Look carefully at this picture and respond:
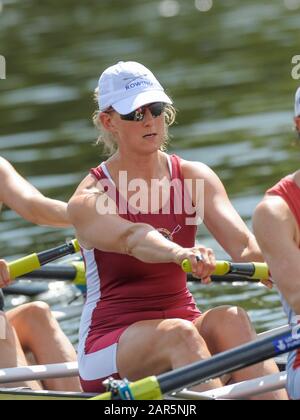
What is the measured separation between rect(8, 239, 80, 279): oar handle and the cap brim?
151 cm

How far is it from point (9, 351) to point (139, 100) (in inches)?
58.7

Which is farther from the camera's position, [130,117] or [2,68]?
[2,68]

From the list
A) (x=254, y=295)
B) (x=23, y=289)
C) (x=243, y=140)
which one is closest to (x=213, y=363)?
(x=254, y=295)

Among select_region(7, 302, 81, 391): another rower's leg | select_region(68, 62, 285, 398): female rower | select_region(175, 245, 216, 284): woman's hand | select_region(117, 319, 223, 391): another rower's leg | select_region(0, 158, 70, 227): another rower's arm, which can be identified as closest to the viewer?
select_region(175, 245, 216, 284): woman's hand

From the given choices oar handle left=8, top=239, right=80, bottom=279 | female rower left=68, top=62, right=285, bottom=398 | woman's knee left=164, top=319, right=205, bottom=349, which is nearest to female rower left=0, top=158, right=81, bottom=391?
oar handle left=8, top=239, right=80, bottom=279

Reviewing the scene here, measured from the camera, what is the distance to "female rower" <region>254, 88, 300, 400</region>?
6.12 metres

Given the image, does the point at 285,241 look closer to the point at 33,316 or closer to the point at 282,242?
the point at 282,242

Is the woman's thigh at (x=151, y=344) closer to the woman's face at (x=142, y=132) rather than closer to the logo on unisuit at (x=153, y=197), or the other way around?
the logo on unisuit at (x=153, y=197)

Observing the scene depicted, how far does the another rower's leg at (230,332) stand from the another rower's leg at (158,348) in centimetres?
16

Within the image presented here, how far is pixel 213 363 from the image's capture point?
601 cm

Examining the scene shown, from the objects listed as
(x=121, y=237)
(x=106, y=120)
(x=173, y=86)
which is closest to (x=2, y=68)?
(x=173, y=86)

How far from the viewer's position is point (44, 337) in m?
7.55

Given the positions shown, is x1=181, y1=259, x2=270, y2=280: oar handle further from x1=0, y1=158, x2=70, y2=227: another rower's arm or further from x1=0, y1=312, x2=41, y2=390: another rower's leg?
x1=0, y1=158, x2=70, y2=227: another rower's arm

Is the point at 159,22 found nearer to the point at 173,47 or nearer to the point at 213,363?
the point at 173,47
